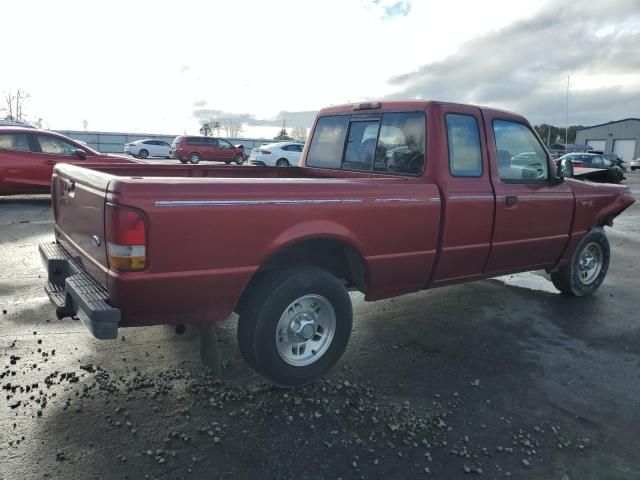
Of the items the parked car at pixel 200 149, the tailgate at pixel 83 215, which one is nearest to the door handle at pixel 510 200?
the tailgate at pixel 83 215

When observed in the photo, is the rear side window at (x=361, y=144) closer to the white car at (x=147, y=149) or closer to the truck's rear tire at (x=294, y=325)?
the truck's rear tire at (x=294, y=325)

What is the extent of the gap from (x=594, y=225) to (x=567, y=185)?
0.82m

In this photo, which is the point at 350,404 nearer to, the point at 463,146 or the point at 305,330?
the point at 305,330

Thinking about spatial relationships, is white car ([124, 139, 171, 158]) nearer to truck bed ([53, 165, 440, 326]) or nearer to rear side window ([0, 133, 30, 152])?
rear side window ([0, 133, 30, 152])

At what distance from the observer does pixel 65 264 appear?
3.65 m

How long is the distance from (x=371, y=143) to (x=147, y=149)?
115 ft

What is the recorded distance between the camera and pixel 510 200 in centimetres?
460

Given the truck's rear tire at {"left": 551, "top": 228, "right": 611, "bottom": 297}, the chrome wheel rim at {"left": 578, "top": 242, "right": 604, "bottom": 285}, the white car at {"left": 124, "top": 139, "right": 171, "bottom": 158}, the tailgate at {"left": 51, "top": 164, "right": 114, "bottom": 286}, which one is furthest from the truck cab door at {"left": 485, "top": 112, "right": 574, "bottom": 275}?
the white car at {"left": 124, "top": 139, "right": 171, "bottom": 158}

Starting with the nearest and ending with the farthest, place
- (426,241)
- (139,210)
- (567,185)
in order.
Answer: (139,210) < (426,241) < (567,185)

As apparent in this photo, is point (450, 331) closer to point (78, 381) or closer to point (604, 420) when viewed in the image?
point (604, 420)

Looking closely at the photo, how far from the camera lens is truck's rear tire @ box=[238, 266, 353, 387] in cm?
335

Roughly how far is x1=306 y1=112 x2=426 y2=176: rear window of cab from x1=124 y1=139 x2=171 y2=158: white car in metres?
32.9

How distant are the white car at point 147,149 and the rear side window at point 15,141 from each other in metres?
26.1

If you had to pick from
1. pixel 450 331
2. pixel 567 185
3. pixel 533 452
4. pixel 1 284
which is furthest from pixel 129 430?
pixel 567 185
